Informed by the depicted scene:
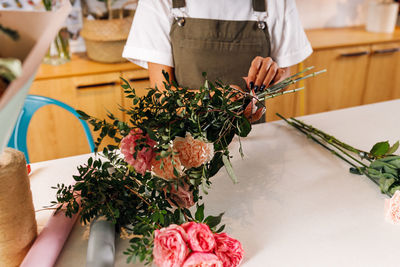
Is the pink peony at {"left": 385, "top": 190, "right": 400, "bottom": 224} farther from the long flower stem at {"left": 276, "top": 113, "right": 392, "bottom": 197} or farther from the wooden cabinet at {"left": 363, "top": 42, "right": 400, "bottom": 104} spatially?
the wooden cabinet at {"left": 363, "top": 42, "right": 400, "bottom": 104}

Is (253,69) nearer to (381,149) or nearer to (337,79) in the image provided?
(381,149)

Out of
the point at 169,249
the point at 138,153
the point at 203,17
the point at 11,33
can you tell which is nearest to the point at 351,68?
the point at 203,17

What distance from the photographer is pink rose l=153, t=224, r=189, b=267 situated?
606 mm

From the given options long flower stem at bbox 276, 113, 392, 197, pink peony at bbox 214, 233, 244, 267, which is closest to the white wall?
long flower stem at bbox 276, 113, 392, 197

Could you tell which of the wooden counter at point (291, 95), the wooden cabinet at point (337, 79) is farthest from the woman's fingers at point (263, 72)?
the wooden cabinet at point (337, 79)

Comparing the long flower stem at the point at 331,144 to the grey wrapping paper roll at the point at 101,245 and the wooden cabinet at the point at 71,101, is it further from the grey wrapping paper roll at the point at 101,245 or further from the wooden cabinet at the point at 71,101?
the wooden cabinet at the point at 71,101

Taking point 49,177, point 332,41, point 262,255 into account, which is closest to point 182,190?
point 262,255

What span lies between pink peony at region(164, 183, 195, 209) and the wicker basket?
165 centimetres

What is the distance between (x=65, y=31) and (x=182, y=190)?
1957 millimetres

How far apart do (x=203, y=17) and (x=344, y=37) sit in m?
1.58

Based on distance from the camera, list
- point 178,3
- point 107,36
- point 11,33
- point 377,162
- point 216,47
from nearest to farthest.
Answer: point 11,33
point 377,162
point 178,3
point 216,47
point 107,36

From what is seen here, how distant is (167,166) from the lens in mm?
721

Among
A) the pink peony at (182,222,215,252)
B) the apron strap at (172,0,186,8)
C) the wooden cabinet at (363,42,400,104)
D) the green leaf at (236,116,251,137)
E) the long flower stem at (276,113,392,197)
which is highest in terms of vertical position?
the apron strap at (172,0,186,8)

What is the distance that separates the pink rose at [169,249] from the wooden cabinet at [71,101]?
5.56ft
